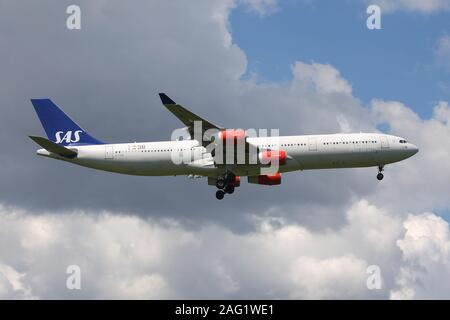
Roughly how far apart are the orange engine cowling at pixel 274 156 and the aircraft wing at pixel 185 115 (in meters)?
6.11

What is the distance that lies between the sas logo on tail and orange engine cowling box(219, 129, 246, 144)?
20.0m

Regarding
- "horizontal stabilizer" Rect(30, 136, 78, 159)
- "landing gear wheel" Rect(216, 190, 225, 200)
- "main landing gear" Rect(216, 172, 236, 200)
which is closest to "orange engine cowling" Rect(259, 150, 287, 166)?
"main landing gear" Rect(216, 172, 236, 200)

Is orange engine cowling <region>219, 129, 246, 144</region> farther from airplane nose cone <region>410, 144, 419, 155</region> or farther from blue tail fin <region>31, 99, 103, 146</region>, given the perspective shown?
airplane nose cone <region>410, 144, 419, 155</region>

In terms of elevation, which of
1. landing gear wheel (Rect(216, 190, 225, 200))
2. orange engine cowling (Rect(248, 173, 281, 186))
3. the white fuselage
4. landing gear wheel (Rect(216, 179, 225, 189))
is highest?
the white fuselage

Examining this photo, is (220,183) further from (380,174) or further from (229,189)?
(380,174)

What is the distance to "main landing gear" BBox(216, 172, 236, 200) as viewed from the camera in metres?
89.6

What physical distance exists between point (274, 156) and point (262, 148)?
2501 mm

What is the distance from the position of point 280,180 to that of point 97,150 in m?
21.8

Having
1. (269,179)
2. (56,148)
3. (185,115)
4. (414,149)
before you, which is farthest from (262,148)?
(56,148)

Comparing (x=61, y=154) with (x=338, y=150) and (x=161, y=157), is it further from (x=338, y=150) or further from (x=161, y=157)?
(x=338, y=150)

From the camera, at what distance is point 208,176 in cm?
9144

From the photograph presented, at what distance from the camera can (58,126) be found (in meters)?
97.3
